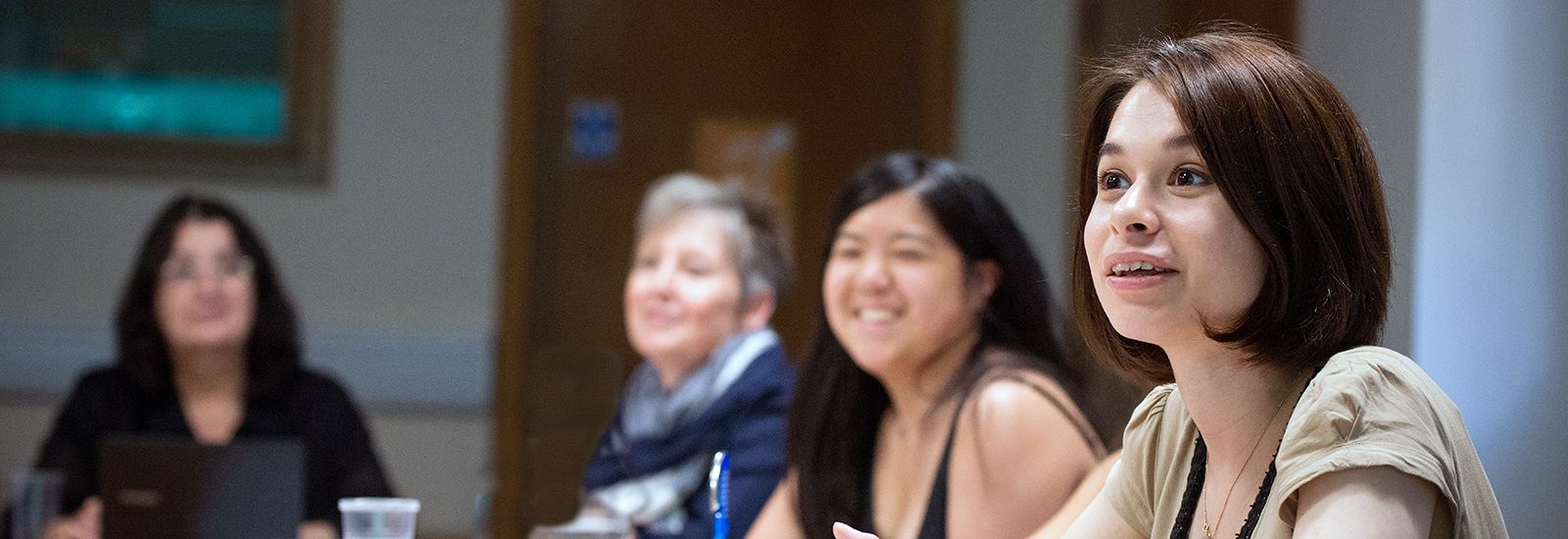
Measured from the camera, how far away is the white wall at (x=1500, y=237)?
208 cm

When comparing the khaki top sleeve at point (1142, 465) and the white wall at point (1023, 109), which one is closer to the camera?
the khaki top sleeve at point (1142, 465)

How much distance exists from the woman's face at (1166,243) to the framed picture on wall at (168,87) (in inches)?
161

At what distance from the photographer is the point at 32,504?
278 centimetres

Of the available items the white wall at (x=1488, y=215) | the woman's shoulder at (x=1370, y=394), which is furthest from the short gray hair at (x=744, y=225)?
the woman's shoulder at (x=1370, y=394)

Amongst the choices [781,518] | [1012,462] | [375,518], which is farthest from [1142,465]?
[375,518]

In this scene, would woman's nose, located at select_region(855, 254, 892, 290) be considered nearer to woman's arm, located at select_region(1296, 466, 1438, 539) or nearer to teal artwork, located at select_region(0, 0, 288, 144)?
woman's arm, located at select_region(1296, 466, 1438, 539)

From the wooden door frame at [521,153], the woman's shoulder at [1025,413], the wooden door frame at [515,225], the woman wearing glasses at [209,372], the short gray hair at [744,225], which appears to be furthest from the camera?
the wooden door frame at [515,225]

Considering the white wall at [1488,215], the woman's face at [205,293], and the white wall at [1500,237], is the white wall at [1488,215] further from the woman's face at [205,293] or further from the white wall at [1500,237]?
the woman's face at [205,293]

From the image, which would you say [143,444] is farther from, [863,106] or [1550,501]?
[863,106]

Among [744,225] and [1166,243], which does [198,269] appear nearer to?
[744,225]

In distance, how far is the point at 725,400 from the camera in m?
2.94

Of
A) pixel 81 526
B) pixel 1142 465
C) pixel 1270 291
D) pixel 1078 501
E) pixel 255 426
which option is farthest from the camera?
pixel 255 426

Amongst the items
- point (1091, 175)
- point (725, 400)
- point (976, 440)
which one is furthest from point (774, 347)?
point (1091, 175)

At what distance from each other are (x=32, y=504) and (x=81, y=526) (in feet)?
0.31
